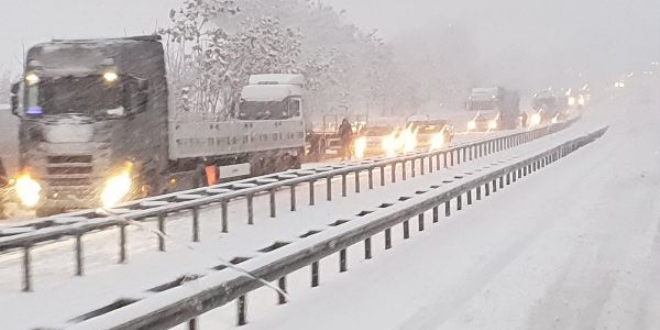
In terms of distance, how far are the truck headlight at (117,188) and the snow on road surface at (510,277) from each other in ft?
22.1

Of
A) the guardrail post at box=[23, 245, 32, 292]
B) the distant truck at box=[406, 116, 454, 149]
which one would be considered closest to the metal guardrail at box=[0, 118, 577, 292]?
the guardrail post at box=[23, 245, 32, 292]

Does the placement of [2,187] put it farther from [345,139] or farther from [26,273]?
[345,139]

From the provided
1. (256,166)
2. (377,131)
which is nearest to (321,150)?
(377,131)

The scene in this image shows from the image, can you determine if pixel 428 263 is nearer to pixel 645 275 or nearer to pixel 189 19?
pixel 645 275

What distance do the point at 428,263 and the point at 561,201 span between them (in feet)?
25.2

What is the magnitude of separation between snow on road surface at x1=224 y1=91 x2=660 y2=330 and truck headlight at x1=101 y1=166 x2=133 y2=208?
673 cm

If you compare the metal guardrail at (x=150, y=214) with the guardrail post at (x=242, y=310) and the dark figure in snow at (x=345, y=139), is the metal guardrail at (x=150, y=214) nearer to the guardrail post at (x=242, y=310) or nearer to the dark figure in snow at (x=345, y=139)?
the guardrail post at (x=242, y=310)

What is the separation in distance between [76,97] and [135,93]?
1.16 m

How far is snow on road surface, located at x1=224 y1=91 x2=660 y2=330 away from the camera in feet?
25.8

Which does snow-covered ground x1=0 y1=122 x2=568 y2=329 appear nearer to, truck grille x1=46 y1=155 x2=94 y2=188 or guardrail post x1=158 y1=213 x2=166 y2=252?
guardrail post x1=158 y1=213 x2=166 y2=252

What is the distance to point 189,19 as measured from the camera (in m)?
57.0

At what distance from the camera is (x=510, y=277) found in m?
9.61

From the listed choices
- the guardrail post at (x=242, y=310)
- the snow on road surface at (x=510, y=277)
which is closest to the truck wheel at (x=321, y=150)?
the snow on road surface at (x=510, y=277)

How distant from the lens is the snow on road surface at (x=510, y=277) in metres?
7.87
